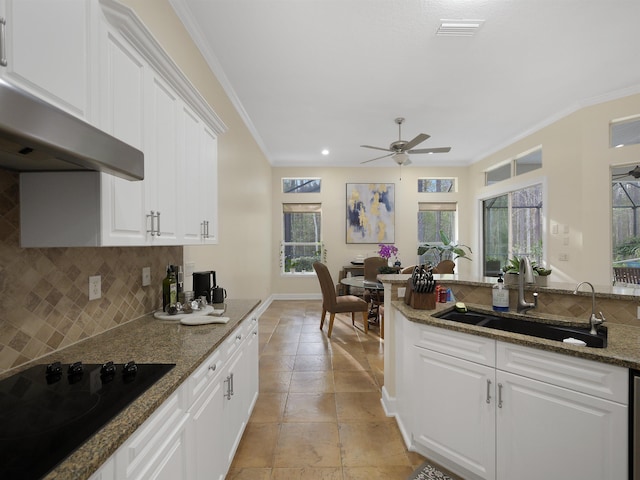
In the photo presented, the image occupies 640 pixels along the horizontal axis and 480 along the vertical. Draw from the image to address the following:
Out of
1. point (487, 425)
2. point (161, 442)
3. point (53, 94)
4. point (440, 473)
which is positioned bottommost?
point (440, 473)

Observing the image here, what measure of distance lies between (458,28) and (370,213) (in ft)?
14.3

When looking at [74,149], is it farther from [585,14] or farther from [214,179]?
[585,14]

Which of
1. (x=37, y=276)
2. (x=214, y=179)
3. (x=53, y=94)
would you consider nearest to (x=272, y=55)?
(x=214, y=179)

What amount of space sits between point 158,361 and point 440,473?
1.74 m

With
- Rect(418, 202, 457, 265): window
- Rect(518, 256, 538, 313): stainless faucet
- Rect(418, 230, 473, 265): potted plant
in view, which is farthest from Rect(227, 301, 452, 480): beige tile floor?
Rect(418, 202, 457, 265): window

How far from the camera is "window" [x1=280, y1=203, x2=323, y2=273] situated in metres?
6.73

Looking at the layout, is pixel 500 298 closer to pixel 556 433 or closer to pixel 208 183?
pixel 556 433

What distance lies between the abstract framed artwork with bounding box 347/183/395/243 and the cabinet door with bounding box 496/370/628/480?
520 cm

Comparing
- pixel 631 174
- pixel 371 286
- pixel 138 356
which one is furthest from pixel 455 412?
pixel 631 174

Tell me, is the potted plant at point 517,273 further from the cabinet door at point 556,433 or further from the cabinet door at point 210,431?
the cabinet door at point 210,431

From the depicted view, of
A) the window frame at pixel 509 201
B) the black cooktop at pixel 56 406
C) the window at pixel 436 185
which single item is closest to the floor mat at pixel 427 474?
the black cooktop at pixel 56 406

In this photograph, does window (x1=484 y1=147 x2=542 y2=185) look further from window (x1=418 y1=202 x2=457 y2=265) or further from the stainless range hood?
the stainless range hood

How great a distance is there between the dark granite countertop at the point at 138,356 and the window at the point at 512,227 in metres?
4.99

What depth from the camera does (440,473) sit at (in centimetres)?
172
